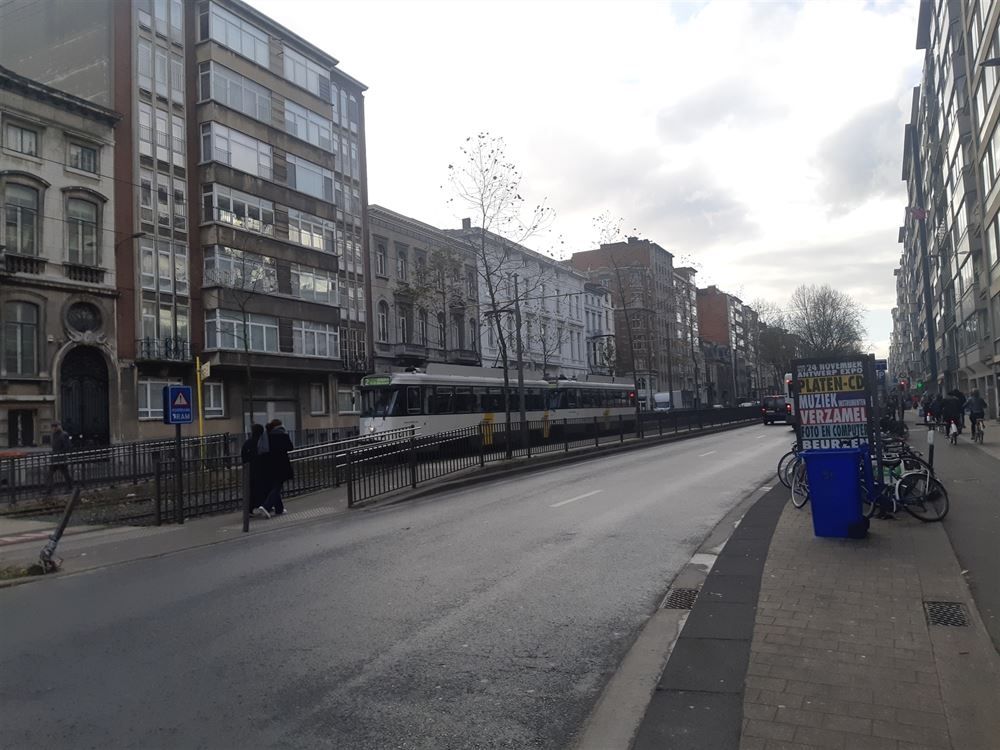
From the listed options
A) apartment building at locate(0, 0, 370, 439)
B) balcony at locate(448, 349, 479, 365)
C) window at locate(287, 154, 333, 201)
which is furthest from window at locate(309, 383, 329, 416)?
balcony at locate(448, 349, 479, 365)

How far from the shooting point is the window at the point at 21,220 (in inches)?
1053

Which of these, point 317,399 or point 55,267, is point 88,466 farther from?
point 317,399

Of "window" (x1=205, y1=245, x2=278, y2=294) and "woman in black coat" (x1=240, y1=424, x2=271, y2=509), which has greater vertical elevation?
"window" (x1=205, y1=245, x2=278, y2=294)

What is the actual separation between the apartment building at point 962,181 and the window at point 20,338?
3340cm

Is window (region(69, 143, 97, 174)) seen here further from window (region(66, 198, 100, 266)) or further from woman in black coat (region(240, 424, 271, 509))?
woman in black coat (region(240, 424, 271, 509))

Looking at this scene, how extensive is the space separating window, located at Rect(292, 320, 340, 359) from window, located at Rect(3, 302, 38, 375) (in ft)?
38.4

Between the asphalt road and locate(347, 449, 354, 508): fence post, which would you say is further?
locate(347, 449, 354, 508): fence post

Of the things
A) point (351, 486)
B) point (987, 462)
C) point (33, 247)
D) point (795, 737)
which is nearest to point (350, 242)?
point (33, 247)

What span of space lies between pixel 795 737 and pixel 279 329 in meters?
34.8

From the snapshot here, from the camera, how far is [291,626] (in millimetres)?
6242

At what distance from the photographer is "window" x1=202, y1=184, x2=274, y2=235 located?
110ft

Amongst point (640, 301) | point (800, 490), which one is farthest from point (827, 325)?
point (800, 490)

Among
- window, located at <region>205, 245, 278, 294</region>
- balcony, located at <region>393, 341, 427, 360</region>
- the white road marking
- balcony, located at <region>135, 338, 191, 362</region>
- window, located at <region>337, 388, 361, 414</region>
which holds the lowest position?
the white road marking

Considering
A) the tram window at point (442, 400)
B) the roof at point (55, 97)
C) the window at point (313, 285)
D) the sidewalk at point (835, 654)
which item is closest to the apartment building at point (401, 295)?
the window at point (313, 285)
